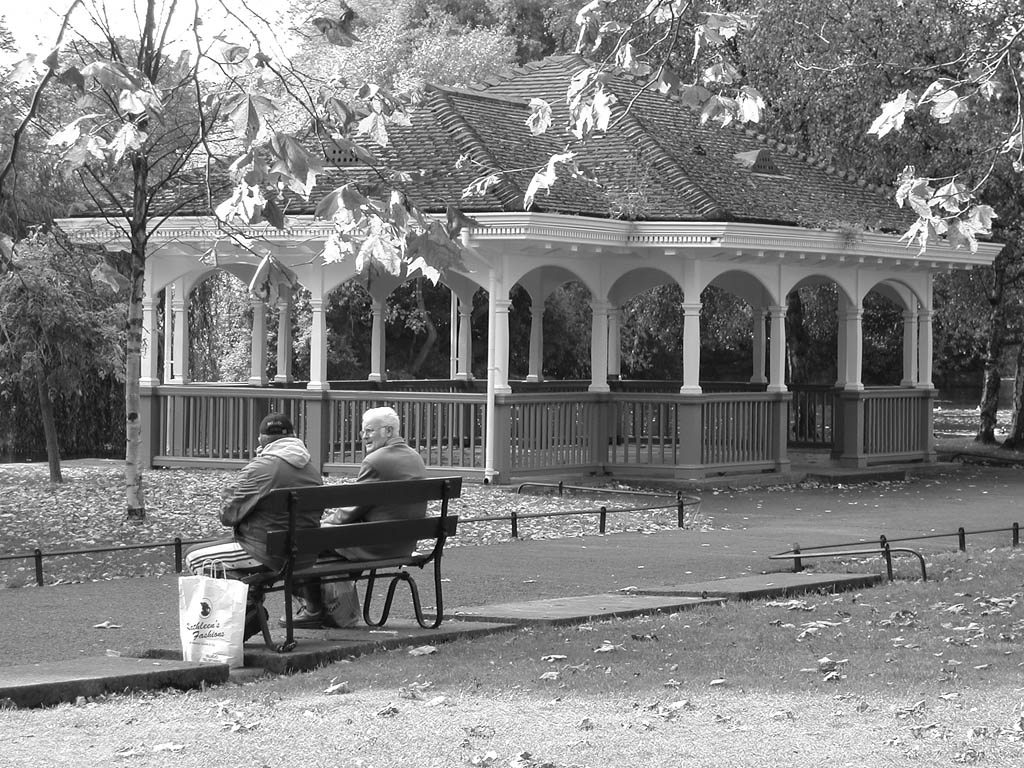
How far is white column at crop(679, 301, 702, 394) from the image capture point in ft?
75.2

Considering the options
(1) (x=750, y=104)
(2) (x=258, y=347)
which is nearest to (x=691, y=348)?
(2) (x=258, y=347)

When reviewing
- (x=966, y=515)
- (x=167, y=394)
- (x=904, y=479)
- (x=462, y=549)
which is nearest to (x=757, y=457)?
(x=904, y=479)

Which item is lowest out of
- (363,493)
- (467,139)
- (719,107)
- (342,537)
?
(342,537)

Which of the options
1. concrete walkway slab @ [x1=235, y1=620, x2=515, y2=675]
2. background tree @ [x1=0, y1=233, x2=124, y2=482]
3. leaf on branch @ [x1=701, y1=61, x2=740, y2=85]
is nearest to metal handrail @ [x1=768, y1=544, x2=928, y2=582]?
concrete walkway slab @ [x1=235, y1=620, x2=515, y2=675]

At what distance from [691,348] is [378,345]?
24.8ft

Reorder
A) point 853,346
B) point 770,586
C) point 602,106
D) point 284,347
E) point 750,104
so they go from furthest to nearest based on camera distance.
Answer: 1. point 284,347
2. point 853,346
3. point 770,586
4. point 750,104
5. point 602,106

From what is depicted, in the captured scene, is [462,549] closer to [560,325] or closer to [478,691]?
[478,691]

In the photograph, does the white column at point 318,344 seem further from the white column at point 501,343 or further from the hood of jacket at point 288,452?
the hood of jacket at point 288,452

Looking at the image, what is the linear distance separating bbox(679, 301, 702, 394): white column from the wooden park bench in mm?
13107

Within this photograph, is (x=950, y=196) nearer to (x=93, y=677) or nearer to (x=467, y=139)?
(x=93, y=677)

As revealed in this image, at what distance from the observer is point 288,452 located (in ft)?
31.2

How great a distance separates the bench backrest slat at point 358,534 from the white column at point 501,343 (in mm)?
11975

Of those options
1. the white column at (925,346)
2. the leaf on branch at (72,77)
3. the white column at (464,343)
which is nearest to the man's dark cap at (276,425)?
the leaf on branch at (72,77)

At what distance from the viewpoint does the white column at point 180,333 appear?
25.1m
